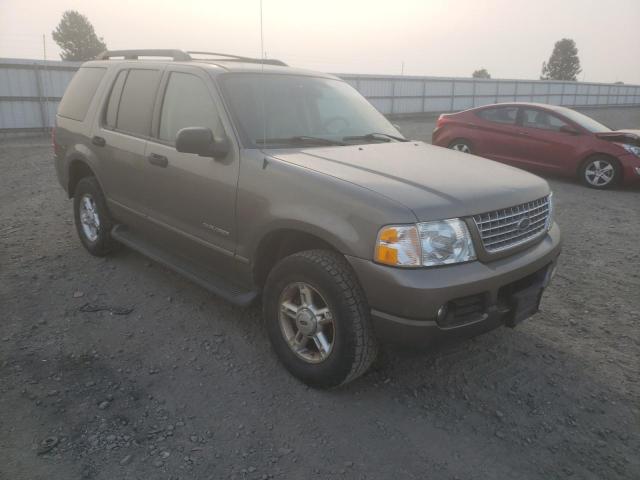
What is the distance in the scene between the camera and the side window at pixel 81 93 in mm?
4805

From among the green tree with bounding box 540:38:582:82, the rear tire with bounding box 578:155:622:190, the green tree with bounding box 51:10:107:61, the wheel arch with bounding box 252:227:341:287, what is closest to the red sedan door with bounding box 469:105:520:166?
the rear tire with bounding box 578:155:622:190

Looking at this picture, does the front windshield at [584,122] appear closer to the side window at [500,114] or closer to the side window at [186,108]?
the side window at [500,114]

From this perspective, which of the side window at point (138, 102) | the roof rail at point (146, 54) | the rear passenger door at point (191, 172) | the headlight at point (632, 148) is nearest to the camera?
the rear passenger door at point (191, 172)

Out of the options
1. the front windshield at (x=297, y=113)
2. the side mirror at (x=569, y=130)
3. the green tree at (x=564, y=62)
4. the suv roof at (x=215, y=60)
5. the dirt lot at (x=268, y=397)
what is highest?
the green tree at (x=564, y=62)

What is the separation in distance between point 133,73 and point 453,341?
3.44 meters

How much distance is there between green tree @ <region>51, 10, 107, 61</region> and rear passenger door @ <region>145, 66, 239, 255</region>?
6827cm

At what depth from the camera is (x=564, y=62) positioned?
3339 inches

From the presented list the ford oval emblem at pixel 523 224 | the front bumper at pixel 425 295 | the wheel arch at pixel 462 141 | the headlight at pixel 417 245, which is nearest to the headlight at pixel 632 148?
the wheel arch at pixel 462 141

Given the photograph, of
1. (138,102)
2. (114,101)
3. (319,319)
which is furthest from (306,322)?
(114,101)

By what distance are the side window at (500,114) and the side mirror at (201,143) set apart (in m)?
8.00

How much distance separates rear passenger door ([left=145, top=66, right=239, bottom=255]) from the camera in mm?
3316

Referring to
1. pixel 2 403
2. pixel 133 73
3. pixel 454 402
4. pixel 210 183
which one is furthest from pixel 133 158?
pixel 454 402

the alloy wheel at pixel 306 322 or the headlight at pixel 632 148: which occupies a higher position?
the headlight at pixel 632 148

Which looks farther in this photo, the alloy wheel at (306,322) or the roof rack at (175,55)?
the roof rack at (175,55)
